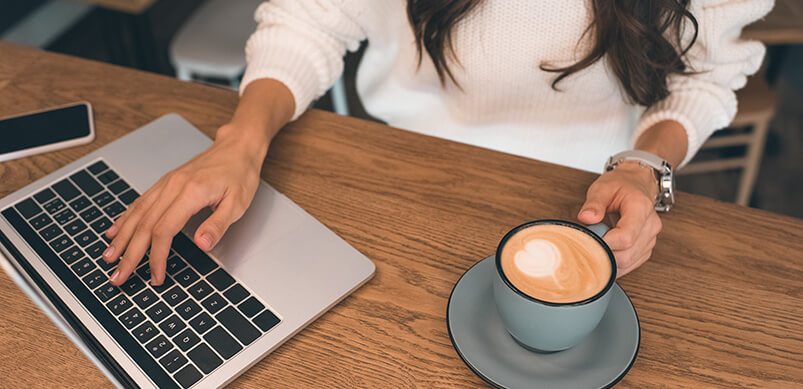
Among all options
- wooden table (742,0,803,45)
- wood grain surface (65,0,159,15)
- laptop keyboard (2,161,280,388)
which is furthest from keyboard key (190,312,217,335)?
wooden table (742,0,803,45)

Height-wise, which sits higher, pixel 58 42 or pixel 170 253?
pixel 170 253

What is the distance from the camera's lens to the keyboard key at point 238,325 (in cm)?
53

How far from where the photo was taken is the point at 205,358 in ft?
1.68

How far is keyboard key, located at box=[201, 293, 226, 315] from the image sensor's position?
0.55m

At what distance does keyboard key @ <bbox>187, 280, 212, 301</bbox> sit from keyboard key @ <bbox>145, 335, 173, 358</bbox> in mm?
51

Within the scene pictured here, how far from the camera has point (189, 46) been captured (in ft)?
4.89

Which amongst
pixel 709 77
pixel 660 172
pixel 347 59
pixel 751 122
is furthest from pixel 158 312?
pixel 347 59

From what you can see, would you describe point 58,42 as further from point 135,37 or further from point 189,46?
point 189,46

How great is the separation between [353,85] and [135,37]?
2.30 feet

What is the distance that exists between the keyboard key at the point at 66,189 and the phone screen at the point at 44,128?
0.09 metres

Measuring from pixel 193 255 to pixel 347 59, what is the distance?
1.56m

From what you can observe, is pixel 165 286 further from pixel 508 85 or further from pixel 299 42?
pixel 508 85

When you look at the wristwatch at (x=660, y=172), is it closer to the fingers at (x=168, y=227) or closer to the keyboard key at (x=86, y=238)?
the fingers at (x=168, y=227)

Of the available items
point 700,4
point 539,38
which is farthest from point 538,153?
point 700,4
